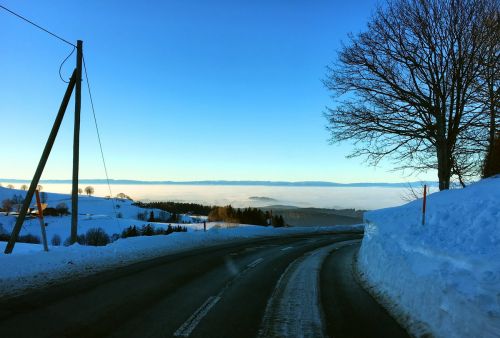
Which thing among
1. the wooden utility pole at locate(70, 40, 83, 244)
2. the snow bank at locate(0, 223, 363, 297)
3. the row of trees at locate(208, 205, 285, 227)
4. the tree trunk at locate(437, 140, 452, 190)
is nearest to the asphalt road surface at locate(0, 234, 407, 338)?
the snow bank at locate(0, 223, 363, 297)

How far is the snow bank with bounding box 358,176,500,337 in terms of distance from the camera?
5469mm

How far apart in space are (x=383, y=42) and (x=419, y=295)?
18.4m

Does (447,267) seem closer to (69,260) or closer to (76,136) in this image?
(69,260)

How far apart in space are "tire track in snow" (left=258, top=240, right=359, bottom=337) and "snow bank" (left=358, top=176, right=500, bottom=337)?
139 centimetres

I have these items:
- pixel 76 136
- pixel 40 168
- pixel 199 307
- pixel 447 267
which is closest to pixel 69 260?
pixel 40 168

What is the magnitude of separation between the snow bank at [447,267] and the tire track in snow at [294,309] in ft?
4.57

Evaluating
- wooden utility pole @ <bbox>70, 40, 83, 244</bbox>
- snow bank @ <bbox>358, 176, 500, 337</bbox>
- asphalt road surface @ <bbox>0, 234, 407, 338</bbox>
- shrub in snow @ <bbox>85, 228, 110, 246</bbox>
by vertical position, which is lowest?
shrub in snow @ <bbox>85, 228, 110, 246</bbox>

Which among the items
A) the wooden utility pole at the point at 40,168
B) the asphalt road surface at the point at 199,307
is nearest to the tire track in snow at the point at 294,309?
the asphalt road surface at the point at 199,307

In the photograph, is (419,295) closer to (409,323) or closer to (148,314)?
(409,323)

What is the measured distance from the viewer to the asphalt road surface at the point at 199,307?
6281mm

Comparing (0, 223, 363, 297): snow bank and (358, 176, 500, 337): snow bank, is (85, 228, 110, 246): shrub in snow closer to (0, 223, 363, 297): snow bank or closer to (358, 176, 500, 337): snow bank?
(0, 223, 363, 297): snow bank

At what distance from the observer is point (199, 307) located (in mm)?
7750

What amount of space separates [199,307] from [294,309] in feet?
5.54

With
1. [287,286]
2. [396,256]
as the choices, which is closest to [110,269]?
[287,286]
